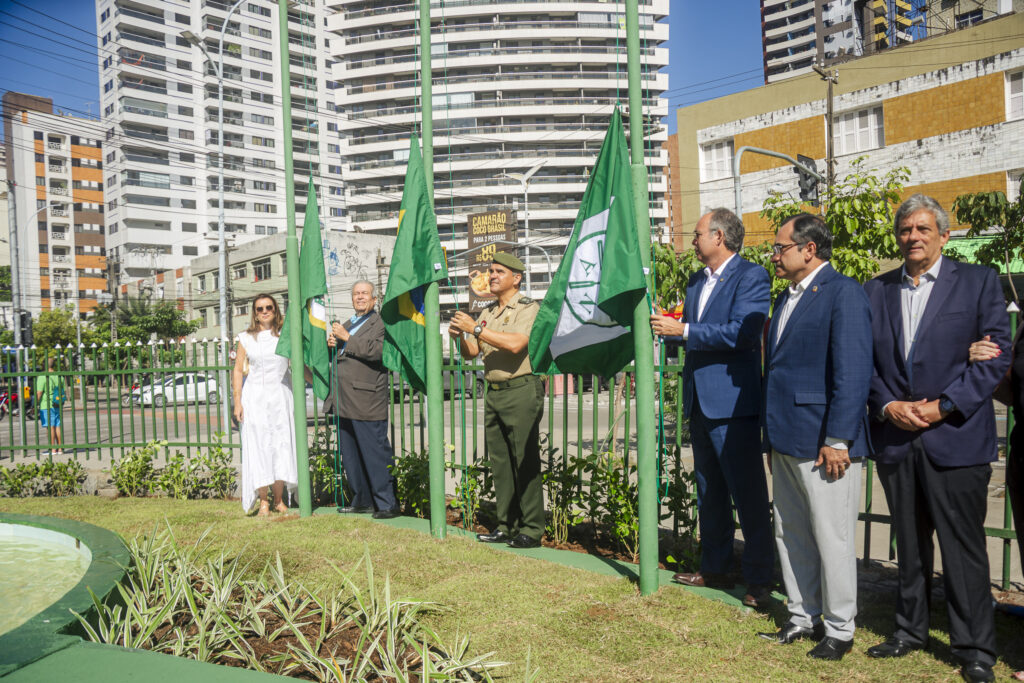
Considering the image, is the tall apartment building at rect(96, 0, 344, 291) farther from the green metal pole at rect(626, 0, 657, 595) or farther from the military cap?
the green metal pole at rect(626, 0, 657, 595)

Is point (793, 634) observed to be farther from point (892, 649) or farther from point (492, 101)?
point (492, 101)

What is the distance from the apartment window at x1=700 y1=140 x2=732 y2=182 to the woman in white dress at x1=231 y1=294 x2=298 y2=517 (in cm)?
2751

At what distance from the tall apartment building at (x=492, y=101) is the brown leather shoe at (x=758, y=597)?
73.2 metres

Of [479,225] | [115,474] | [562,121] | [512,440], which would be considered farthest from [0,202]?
[512,440]

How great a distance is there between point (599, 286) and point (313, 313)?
361 cm

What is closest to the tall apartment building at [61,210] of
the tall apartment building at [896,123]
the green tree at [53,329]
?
the green tree at [53,329]

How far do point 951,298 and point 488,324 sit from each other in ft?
10.3

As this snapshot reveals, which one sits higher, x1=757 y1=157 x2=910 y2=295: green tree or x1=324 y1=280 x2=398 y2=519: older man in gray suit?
x1=757 y1=157 x2=910 y2=295: green tree

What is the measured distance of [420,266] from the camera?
19.6 ft

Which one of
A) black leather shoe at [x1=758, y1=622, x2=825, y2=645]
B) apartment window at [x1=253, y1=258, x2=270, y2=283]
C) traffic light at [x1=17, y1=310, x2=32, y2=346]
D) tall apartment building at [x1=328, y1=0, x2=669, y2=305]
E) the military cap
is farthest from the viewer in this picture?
tall apartment building at [x1=328, y1=0, x2=669, y2=305]

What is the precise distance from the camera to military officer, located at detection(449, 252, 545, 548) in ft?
18.6

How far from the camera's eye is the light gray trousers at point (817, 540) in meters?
3.64

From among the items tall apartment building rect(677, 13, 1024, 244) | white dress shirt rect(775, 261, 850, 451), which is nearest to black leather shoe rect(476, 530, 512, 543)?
white dress shirt rect(775, 261, 850, 451)

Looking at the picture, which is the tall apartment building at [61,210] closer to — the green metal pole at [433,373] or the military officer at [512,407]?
the green metal pole at [433,373]
